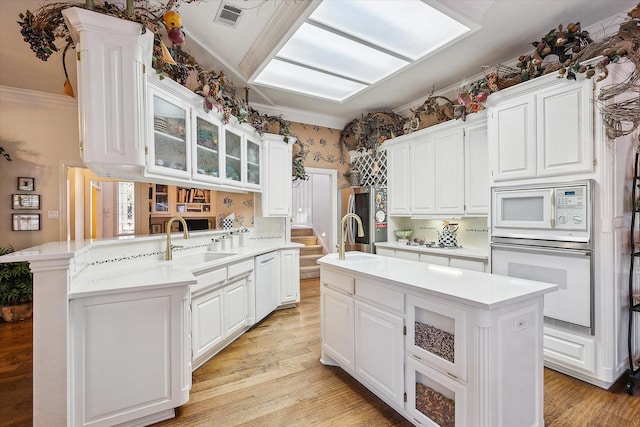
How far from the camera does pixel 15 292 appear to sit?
366cm

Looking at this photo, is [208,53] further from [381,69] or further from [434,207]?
[434,207]

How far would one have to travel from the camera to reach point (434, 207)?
3795 millimetres

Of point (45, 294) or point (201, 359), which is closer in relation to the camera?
point (45, 294)

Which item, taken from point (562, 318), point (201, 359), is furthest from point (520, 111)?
point (201, 359)

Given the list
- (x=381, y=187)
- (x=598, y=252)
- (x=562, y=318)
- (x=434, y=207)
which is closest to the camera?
(x=598, y=252)

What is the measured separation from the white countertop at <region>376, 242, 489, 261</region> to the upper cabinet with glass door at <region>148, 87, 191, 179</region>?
2824mm

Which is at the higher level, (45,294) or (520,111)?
(520,111)

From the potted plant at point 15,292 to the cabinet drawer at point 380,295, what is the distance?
4310 millimetres

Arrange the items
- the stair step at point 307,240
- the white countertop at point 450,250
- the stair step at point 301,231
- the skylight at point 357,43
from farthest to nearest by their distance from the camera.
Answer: the stair step at point 301,231, the stair step at point 307,240, the white countertop at point 450,250, the skylight at point 357,43

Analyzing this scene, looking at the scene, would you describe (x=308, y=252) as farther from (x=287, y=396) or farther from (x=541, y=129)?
(x=541, y=129)

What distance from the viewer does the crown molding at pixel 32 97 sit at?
155 inches

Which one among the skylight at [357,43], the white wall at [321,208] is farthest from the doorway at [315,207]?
the skylight at [357,43]

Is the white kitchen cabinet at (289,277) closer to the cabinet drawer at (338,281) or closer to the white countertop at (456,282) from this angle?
the cabinet drawer at (338,281)

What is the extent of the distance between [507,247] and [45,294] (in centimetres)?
339
